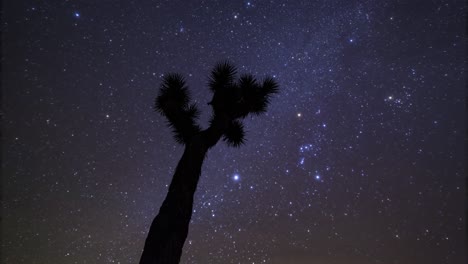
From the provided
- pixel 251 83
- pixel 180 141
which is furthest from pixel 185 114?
pixel 251 83

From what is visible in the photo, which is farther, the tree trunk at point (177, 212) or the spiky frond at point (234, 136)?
the spiky frond at point (234, 136)

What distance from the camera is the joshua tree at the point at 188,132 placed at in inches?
181

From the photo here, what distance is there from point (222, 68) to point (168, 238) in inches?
167

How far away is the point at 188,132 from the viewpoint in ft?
21.5

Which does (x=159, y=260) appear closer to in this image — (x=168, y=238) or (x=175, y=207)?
(x=168, y=238)

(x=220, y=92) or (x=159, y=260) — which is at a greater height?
(x=220, y=92)

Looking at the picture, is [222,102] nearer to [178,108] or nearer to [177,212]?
[178,108]

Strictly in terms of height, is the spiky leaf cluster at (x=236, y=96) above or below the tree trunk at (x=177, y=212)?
above

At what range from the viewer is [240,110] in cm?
697

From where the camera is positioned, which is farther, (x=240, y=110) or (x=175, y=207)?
(x=240, y=110)

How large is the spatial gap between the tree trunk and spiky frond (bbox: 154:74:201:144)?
721 millimetres

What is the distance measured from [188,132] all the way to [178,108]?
0.74 meters

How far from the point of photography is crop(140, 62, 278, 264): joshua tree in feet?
15.0

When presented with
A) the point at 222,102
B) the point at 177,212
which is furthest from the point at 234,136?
the point at 177,212
